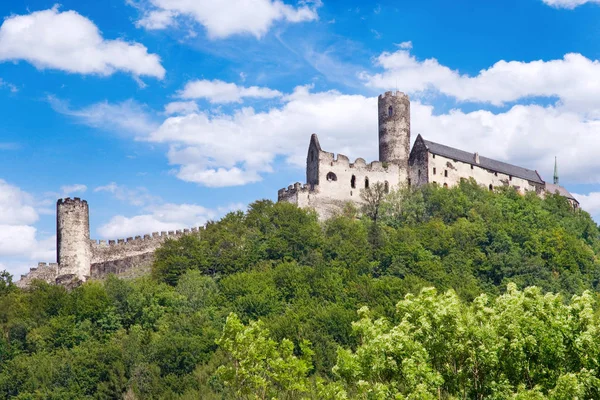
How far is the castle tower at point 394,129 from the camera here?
7681cm

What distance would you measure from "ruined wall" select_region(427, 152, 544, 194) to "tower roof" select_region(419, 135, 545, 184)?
1.12 ft

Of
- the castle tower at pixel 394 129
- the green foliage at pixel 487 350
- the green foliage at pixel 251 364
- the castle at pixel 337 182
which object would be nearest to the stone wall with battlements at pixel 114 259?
the castle at pixel 337 182

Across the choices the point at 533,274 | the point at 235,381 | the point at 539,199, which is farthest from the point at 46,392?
the point at 539,199

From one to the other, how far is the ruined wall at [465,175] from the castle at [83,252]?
22713 millimetres

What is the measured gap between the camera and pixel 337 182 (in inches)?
2852

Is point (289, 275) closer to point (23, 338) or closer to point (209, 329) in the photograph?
point (209, 329)

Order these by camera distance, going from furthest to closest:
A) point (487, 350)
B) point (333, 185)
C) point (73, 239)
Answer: point (333, 185) → point (73, 239) → point (487, 350)

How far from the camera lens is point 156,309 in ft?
207

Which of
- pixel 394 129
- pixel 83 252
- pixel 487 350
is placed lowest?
pixel 487 350

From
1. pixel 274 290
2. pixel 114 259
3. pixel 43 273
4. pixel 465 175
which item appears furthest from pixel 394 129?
pixel 43 273

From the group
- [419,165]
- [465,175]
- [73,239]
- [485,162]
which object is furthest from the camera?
[485,162]

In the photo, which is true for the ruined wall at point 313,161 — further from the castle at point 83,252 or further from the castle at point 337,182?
the castle at point 83,252

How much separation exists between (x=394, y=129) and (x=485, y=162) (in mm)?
10675

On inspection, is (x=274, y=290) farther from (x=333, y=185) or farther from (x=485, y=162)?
(x=485, y=162)
